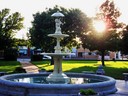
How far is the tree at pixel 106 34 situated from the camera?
43406mm

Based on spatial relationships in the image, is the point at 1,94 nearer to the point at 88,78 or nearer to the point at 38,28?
the point at 88,78

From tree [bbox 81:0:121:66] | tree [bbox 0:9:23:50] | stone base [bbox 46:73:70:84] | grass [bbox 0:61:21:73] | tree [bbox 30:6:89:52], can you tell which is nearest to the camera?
stone base [bbox 46:73:70:84]

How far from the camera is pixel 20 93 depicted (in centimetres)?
1397

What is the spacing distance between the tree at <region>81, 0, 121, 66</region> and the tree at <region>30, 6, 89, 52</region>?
7.12ft

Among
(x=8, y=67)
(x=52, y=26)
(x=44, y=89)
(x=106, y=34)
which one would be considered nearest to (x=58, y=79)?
(x=44, y=89)

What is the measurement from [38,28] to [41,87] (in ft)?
116

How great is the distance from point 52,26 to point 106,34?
8626mm

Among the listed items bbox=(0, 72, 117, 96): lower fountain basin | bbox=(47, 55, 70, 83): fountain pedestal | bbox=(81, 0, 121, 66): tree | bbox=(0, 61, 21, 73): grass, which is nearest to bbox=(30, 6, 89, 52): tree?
bbox=(81, 0, 121, 66): tree

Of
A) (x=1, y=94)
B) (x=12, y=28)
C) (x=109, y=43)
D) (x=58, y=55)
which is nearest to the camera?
(x=1, y=94)

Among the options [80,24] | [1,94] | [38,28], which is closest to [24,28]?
[38,28]

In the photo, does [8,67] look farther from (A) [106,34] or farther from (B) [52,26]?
(A) [106,34]

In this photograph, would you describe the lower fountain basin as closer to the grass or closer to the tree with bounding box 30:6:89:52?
the grass

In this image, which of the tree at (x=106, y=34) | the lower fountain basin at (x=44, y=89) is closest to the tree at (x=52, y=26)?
the tree at (x=106, y=34)

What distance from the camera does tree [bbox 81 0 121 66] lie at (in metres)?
43.4
